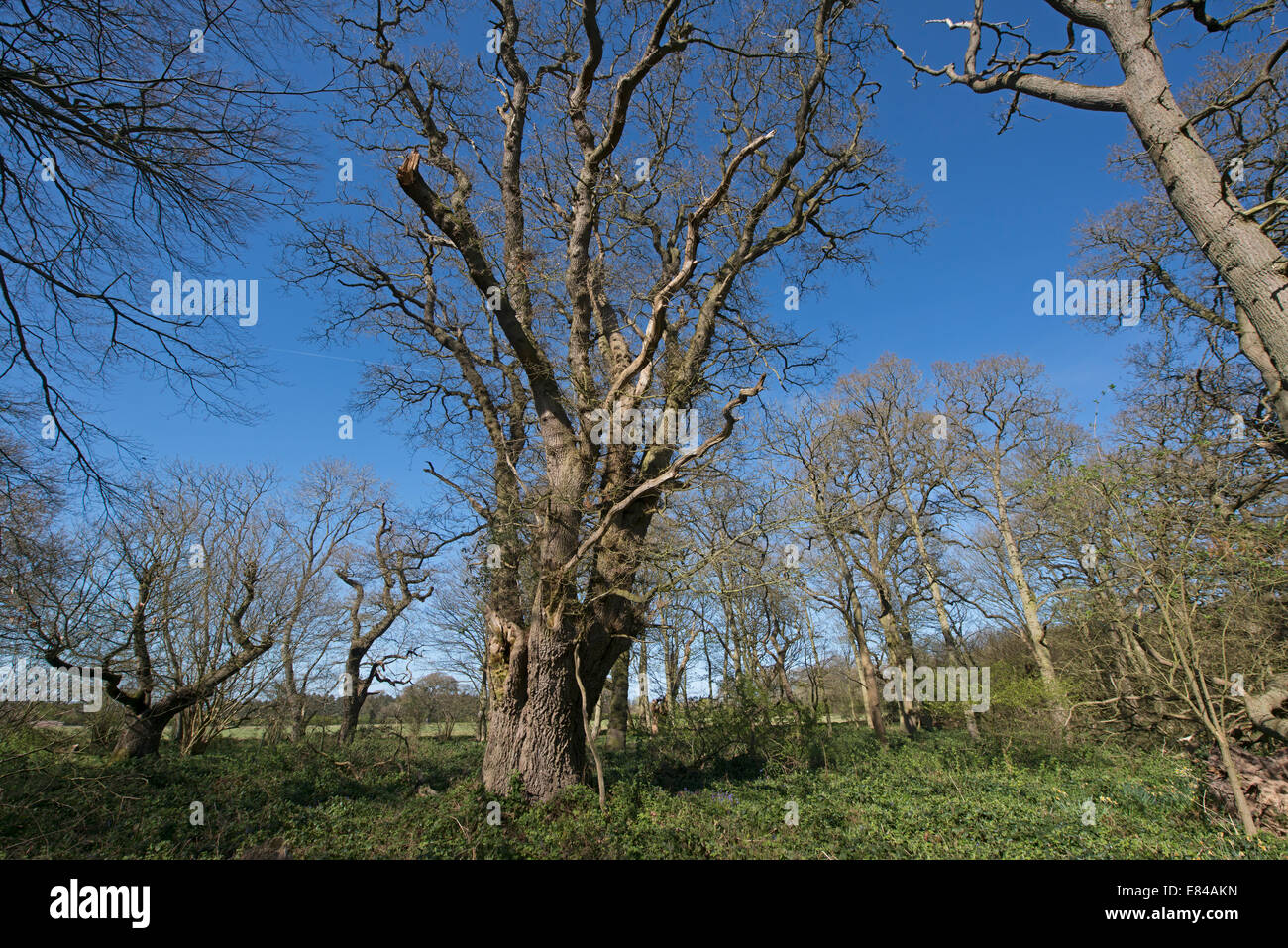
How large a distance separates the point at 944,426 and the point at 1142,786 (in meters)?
13.0

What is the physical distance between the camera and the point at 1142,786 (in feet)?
26.3

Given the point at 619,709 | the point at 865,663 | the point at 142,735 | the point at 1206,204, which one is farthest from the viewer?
the point at 865,663

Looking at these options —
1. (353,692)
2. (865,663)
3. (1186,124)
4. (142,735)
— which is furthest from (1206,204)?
(353,692)

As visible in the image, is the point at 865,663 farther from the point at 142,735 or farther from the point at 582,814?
the point at 142,735

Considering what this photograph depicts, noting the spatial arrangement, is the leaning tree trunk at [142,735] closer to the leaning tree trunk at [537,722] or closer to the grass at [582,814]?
the grass at [582,814]

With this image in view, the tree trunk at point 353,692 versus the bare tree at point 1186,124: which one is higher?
the bare tree at point 1186,124

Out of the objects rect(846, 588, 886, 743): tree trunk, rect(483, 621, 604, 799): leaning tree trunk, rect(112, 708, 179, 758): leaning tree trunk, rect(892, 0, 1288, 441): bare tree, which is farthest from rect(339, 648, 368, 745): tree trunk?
rect(892, 0, 1288, 441): bare tree

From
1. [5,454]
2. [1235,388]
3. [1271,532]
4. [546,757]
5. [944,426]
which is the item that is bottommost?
[546,757]

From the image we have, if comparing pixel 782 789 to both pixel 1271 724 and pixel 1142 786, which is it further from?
pixel 1271 724

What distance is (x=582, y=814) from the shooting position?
6434 mm

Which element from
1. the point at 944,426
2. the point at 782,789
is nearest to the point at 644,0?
the point at 782,789

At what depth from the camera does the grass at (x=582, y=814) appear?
538 centimetres

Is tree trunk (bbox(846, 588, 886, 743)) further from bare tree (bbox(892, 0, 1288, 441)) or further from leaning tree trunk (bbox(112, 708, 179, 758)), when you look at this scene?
leaning tree trunk (bbox(112, 708, 179, 758))

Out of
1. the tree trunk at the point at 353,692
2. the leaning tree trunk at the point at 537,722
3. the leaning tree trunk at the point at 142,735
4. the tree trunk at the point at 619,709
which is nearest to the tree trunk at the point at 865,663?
the tree trunk at the point at 619,709
